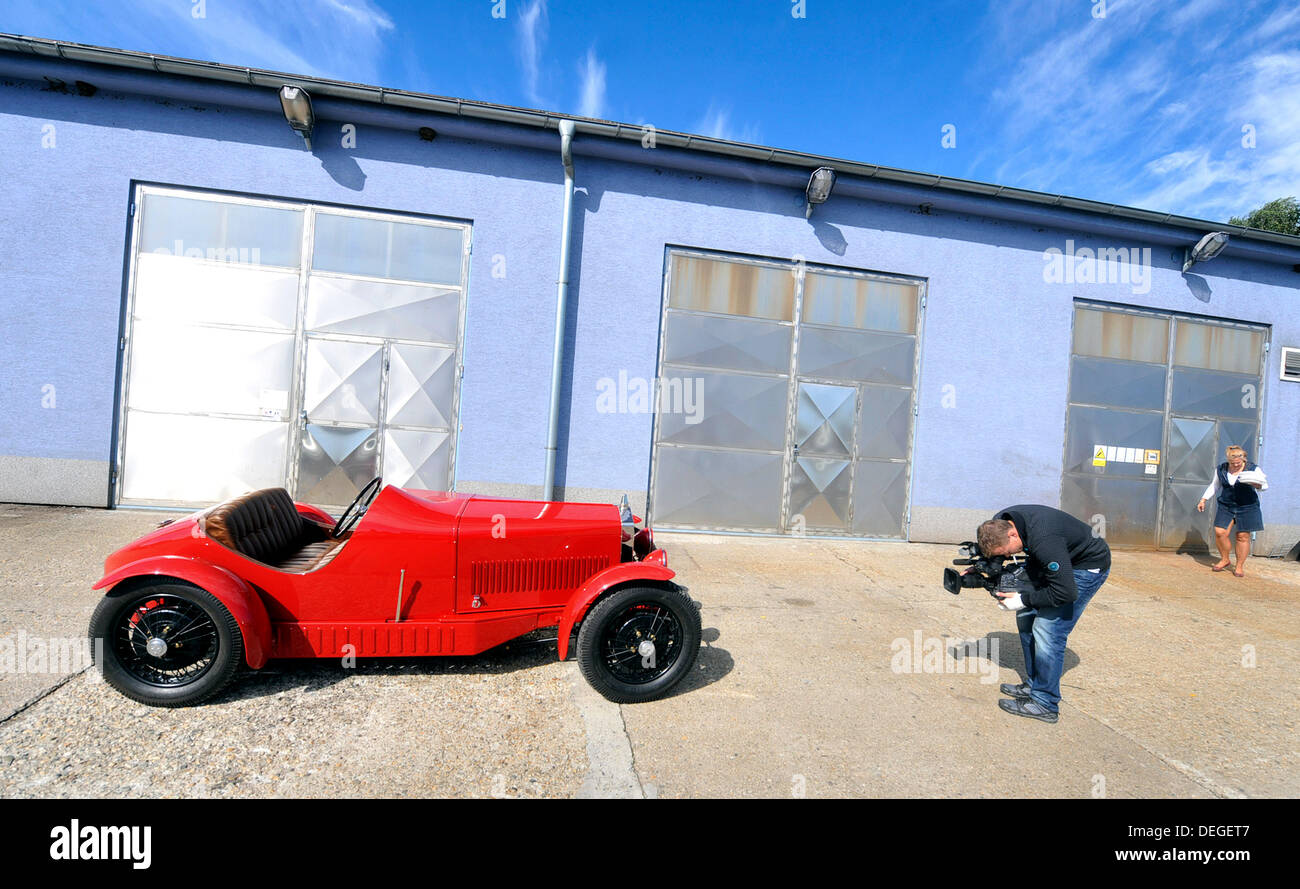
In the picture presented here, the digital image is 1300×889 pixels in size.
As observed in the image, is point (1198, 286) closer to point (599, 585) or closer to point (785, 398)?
point (785, 398)

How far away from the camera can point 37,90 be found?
632 cm

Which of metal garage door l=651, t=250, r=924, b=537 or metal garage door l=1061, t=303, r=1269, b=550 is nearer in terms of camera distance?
metal garage door l=651, t=250, r=924, b=537

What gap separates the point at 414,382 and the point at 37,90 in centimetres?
500

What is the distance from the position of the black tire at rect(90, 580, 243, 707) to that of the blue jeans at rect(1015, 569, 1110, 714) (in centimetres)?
430

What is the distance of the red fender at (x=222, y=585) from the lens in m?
2.85

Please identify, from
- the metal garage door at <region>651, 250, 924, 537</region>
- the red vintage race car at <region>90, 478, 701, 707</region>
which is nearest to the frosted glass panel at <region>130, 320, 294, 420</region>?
the red vintage race car at <region>90, 478, 701, 707</region>

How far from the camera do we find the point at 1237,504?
736 centimetres

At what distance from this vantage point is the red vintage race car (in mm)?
2895

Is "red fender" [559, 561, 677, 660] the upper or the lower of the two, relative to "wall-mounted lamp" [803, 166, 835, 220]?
lower

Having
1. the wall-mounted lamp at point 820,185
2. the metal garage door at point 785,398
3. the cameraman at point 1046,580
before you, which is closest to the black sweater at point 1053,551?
the cameraman at point 1046,580

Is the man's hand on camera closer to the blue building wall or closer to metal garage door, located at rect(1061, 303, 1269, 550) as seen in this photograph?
the blue building wall

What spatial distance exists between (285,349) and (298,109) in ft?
8.55
